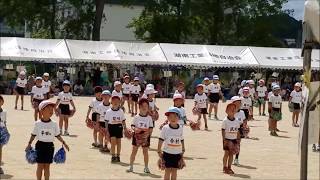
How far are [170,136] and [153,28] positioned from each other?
44624 mm

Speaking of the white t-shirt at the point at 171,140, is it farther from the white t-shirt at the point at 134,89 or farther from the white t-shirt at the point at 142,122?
the white t-shirt at the point at 134,89

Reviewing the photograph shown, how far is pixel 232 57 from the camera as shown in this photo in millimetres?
40188

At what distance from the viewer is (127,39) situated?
84.9 meters

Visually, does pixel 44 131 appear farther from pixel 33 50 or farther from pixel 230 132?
pixel 33 50

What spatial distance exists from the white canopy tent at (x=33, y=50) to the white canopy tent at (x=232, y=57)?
9608 mm

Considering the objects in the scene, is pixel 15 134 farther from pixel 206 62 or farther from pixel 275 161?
pixel 206 62

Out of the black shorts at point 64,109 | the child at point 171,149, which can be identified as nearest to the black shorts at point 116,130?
the child at point 171,149

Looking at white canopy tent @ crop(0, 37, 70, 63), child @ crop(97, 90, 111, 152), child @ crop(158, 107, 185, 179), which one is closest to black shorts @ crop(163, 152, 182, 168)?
child @ crop(158, 107, 185, 179)

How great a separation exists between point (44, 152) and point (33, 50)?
27.1m

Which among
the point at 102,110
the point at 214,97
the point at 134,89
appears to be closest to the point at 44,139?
the point at 102,110

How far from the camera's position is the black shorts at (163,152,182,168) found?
10508mm

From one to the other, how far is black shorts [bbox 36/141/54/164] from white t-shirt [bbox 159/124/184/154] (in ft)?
6.29

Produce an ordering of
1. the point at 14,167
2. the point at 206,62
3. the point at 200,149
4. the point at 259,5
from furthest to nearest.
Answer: the point at 259,5 < the point at 206,62 < the point at 200,149 < the point at 14,167

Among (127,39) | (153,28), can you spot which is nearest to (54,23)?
(153,28)
